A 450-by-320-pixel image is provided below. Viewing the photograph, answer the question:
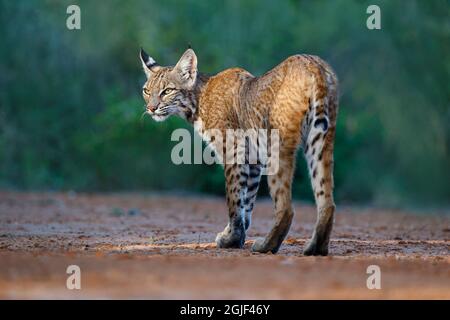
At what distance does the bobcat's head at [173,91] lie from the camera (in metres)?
10.5

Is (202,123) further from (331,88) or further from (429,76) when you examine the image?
(429,76)

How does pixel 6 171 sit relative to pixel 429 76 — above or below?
below

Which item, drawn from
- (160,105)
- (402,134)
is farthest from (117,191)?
(160,105)

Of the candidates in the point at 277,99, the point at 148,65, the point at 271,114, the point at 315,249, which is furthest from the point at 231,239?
the point at 148,65

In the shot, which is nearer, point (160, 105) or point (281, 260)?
point (281, 260)

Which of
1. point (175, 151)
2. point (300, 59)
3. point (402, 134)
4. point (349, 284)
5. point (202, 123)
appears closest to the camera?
point (349, 284)

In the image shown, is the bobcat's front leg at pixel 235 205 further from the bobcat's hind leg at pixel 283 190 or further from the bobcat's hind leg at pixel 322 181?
the bobcat's hind leg at pixel 322 181

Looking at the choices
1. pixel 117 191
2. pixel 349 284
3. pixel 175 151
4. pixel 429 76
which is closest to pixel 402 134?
pixel 429 76

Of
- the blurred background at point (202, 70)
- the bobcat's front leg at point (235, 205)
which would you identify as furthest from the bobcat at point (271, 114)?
the blurred background at point (202, 70)

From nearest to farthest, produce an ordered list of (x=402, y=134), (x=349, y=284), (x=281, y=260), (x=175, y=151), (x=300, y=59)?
(x=349, y=284) → (x=281, y=260) → (x=300, y=59) → (x=402, y=134) → (x=175, y=151)

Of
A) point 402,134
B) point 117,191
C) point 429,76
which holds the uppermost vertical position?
point 429,76

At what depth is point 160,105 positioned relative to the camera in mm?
10484

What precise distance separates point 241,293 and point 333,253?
2.80 metres

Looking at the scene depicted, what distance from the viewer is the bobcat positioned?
9102 millimetres
